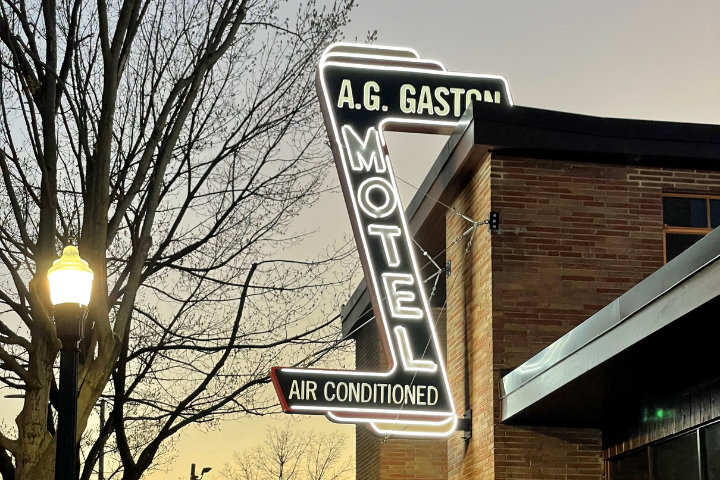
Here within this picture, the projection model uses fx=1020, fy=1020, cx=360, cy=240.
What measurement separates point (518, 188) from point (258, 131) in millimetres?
3691

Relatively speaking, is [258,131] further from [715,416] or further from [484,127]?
[715,416]

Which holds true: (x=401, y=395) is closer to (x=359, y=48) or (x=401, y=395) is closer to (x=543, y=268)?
(x=543, y=268)

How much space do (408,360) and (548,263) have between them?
2.11 m

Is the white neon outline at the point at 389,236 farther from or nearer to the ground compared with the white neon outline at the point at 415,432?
farther from the ground

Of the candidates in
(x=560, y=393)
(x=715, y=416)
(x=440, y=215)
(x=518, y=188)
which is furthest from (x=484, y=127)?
(x=715, y=416)

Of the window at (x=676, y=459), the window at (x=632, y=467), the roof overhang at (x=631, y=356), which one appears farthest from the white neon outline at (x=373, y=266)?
the window at (x=676, y=459)

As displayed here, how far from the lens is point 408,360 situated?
498 inches

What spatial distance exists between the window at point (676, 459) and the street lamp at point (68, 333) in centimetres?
572

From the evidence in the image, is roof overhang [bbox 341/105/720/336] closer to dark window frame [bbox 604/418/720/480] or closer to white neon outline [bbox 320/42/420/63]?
white neon outline [bbox 320/42/420/63]

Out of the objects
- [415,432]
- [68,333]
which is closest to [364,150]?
[415,432]

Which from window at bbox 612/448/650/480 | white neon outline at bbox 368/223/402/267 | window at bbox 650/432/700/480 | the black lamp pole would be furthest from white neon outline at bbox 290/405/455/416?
the black lamp pole

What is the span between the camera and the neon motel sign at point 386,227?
483 inches

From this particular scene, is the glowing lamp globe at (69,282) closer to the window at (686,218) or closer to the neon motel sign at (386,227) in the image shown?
the neon motel sign at (386,227)

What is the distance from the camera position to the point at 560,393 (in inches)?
404
